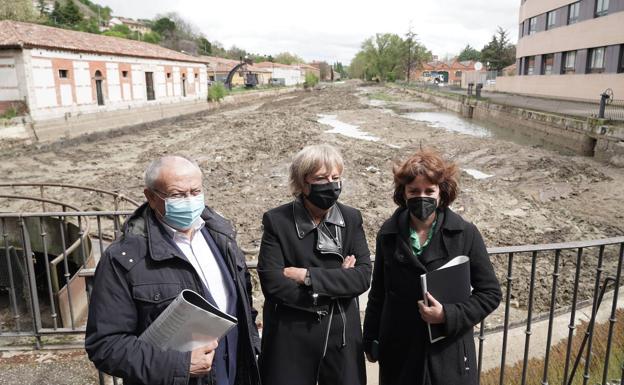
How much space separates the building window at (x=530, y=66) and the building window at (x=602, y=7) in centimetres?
1050

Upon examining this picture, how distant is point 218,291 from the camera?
2.08 m

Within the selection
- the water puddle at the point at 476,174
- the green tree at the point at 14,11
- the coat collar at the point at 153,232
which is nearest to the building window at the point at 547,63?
the water puddle at the point at 476,174

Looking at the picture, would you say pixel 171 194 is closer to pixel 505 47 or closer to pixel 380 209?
pixel 380 209

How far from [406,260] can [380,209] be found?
9.75m

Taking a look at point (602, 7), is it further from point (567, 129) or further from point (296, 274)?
point (296, 274)

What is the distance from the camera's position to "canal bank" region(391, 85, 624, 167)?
1664 centimetres

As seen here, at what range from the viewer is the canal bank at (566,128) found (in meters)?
16.6

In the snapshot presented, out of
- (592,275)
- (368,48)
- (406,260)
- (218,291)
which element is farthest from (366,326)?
(368,48)

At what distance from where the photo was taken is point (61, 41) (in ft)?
85.5

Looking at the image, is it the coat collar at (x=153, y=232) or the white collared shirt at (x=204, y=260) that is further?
the white collared shirt at (x=204, y=260)

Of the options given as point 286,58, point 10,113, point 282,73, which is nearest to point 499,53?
point 282,73

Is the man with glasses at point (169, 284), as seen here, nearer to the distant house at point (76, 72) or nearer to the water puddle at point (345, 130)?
the water puddle at point (345, 130)

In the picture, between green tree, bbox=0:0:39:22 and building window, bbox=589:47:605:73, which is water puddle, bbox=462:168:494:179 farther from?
green tree, bbox=0:0:39:22


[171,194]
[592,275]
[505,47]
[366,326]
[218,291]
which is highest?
[505,47]
